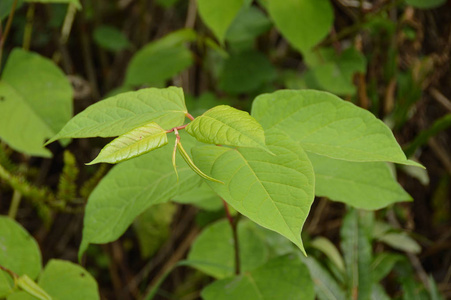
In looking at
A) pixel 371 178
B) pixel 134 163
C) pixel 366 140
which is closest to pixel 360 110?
pixel 366 140

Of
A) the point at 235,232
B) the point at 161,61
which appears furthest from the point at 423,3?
the point at 235,232

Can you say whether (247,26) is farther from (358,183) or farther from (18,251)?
(18,251)

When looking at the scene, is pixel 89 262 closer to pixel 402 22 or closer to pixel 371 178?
pixel 371 178

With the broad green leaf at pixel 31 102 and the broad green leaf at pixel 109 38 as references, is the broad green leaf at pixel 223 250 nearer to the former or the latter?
the broad green leaf at pixel 31 102

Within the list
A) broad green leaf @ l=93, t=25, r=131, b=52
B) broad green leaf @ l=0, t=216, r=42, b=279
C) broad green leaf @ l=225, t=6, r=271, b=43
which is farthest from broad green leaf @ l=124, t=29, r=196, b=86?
broad green leaf @ l=0, t=216, r=42, b=279

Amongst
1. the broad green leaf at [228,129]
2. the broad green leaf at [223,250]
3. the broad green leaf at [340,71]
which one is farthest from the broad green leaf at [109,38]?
the broad green leaf at [228,129]
